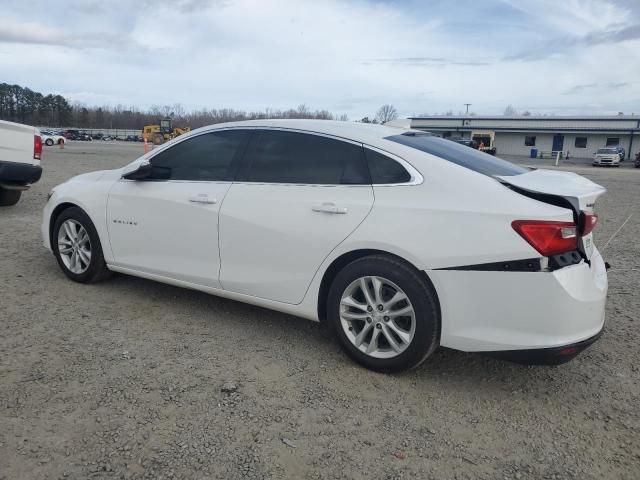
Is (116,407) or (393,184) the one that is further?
(393,184)

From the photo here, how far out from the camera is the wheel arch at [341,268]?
2994mm

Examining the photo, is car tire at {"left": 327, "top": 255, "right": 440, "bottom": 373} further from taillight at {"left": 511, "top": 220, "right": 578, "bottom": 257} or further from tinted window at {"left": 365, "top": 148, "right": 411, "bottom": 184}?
taillight at {"left": 511, "top": 220, "right": 578, "bottom": 257}

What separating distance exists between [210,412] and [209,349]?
32.1 inches

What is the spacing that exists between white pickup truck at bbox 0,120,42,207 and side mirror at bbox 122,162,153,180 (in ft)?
15.2

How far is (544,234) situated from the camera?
8.91 feet

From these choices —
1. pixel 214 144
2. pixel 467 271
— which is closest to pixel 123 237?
pixel 214 144

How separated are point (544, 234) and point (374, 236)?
0.95 meters

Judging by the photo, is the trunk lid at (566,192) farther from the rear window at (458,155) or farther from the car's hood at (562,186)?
the rear window at (458,155)

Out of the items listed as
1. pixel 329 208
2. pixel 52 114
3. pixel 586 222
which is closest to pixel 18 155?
pixel 329 208

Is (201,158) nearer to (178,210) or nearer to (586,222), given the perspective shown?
(178,210)

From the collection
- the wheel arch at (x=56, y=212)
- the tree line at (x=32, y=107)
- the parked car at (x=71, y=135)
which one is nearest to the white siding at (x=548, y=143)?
the parked car at (x=71, y=135)

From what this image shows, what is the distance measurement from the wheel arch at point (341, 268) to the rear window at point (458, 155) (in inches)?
28.7

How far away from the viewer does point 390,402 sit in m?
2.94

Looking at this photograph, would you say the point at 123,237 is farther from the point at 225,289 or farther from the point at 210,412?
the point at 210,412
